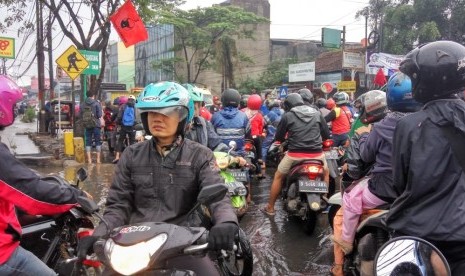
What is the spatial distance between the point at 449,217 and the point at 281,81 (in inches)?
1372

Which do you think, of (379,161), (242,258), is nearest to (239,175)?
(242,258)

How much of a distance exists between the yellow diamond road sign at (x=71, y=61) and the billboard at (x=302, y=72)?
67.8ft

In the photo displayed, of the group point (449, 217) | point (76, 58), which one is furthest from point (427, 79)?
point (76, 58)

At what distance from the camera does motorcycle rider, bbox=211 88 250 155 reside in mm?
7004

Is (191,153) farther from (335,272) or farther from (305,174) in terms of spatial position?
(305,174)

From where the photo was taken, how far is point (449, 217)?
1.98 m

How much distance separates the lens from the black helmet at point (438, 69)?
2098 millimetres

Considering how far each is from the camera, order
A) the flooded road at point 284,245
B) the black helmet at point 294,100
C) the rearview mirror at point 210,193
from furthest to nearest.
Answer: the black helmet at point 294,100
the flooded road at point 284,245
the rearview mirror at point 210,193

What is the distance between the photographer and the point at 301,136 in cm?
614

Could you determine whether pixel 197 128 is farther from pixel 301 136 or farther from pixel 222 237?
pixel 222 237

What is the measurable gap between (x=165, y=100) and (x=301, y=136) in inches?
146

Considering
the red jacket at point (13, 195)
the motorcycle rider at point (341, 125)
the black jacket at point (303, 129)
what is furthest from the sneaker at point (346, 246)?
the motorcycle rider at point (341, 125)

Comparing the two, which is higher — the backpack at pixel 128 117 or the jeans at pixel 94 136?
the backpack at pixel 128 117

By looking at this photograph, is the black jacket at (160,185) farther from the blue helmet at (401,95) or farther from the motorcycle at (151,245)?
the blue helmet at (401,95)
